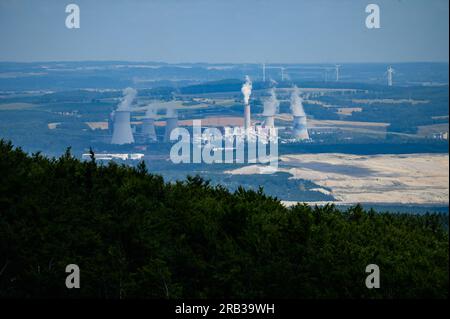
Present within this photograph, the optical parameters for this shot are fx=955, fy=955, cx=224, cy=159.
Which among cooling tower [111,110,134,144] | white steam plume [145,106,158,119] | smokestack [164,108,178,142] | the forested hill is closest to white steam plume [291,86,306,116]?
smokestack [164,108,178,142]

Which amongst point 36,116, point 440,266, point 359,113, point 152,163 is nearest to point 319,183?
point 152,163

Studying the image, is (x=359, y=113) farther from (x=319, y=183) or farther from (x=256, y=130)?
(x=319, y=183)

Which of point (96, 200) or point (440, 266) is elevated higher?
point (96, 200)

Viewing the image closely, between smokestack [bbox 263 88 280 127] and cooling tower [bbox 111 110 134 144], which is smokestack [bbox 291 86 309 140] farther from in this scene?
cooling tower [bbox 111 110 134 144]

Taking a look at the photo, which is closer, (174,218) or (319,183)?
(174,218)

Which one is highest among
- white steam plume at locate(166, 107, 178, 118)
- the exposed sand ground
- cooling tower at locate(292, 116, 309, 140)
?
white steam plume at locate(166, 107, 178, 118)

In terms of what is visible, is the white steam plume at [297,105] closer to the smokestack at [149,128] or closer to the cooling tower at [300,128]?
the cooling tower at [300,128]

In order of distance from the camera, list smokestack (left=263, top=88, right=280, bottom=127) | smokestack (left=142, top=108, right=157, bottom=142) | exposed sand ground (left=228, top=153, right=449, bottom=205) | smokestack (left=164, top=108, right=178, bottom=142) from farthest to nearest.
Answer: smokestack (left=263, top=88, right=280, bottom=127), smokestack (left=164, top=108, right=178, bottom=142), smokestack (left=142, top=108, right=157, bottom=142), exposed sand ground (left=228, top=153, right=449, bottom=205)

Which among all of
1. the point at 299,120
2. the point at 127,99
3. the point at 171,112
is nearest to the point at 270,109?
the point at 299,120
